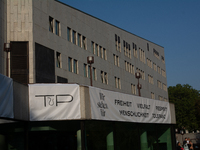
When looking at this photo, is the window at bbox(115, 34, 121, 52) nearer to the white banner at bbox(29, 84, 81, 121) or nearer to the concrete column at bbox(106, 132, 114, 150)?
the concrete column at bbox(106, 132, 114, 150)

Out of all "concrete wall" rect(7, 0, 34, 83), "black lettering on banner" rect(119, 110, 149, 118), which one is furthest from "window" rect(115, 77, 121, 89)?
"black lettering on banner" rect(119, 110, 149, 118)

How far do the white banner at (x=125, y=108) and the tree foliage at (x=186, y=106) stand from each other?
6722 cm

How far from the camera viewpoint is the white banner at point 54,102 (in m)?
16.6

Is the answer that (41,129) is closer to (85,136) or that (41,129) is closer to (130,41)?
(85,136)

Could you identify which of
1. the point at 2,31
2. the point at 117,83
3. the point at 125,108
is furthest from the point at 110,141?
the point at 117,83

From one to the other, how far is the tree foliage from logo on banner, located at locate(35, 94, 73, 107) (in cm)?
7655

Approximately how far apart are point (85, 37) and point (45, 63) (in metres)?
9.81

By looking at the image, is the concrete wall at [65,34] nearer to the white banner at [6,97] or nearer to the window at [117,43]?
the window at [117,43]

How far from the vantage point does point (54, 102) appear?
16.9 m

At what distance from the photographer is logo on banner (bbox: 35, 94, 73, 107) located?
55.2 feet

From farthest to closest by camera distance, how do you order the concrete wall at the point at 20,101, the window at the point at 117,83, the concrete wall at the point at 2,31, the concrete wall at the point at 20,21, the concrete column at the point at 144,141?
1. the window at the point at 117,83
2. the concrete wall at the point at 20,21
3. the concrete wall at the point at 2,31
4. the concrete column at the point at 144,141
5. the concrete wall at the point at 20,101

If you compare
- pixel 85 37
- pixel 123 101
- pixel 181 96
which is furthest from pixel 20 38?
pixel 181 96

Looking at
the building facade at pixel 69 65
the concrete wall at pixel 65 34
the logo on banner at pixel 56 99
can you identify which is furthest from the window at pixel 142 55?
the logo on banner at pixel 56 99

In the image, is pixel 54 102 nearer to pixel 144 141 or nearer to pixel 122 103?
pixel 122 103
